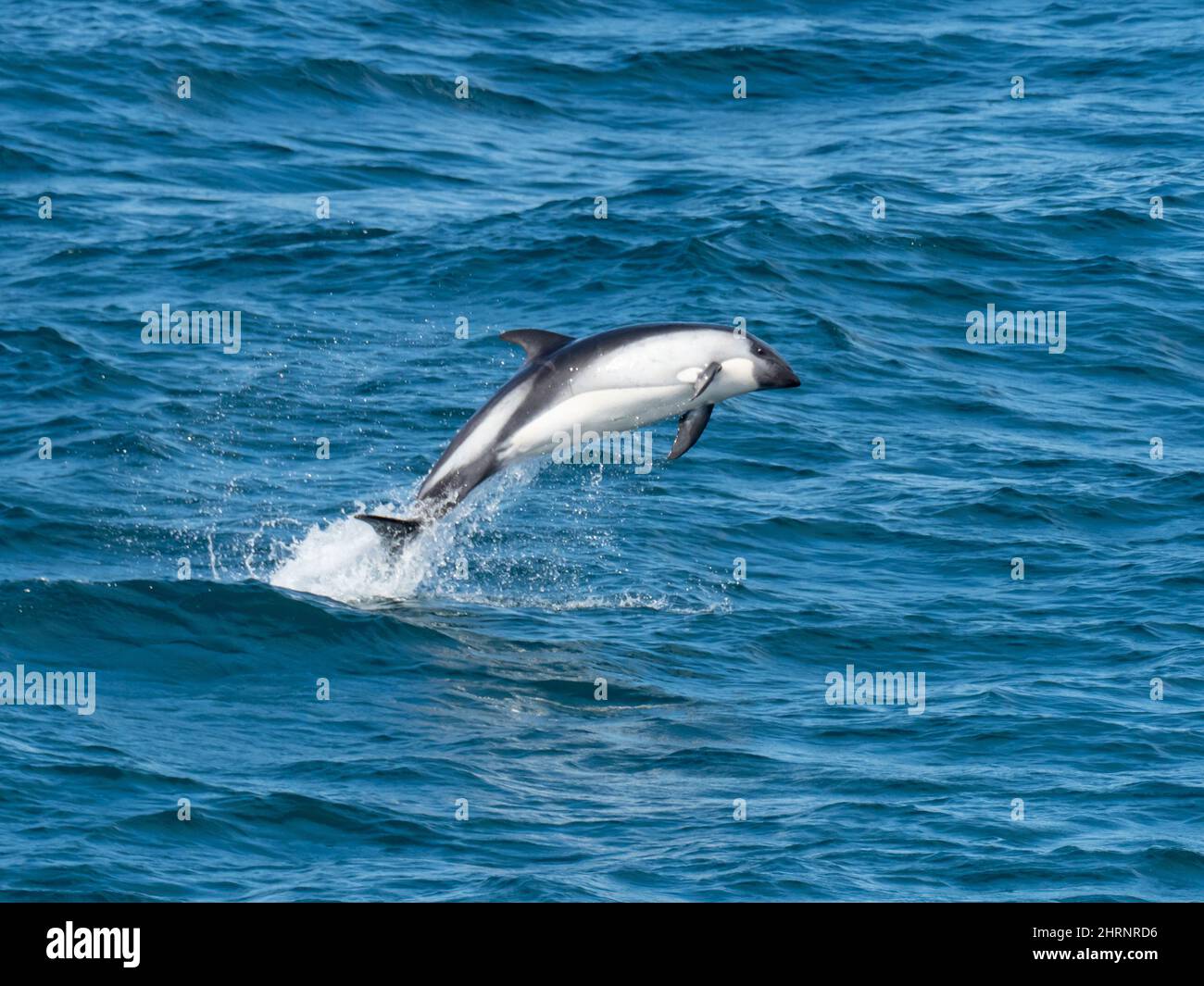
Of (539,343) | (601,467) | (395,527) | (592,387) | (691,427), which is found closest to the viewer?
(592,387)

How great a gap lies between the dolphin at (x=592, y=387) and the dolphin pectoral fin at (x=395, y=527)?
0.06 ft

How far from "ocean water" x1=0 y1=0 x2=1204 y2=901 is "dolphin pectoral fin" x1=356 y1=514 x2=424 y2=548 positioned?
1.26 m

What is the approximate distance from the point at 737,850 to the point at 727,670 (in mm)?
4481

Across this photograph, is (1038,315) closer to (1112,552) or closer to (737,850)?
(1112,552)

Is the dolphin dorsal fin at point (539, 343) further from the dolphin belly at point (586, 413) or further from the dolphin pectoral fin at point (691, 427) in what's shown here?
the dolphin pectoral fin at point (691, 427)

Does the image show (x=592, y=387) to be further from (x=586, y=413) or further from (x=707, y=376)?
(x=707, y=376)

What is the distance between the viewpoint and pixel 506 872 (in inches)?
570

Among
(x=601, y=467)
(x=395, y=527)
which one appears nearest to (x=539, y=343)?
(x=395, y=527)

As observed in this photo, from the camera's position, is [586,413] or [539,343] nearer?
[586,413]

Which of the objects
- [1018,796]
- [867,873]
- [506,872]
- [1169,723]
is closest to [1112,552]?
[1169,723]

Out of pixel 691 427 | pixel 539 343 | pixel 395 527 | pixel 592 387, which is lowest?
pixel 395 527

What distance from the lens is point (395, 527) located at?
18531 mm

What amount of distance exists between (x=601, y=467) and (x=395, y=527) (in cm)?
699

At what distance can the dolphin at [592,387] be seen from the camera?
17.9m
